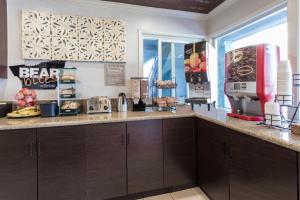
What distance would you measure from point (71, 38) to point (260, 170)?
2.42 m

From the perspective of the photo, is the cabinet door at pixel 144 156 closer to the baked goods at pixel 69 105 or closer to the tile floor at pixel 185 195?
the tile floor at pixel 185 195

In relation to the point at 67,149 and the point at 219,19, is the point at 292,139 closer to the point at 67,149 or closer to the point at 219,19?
the point at 67,149

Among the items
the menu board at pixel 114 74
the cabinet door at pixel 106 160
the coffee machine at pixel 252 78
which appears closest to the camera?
the coffee machine at pixel 252 78

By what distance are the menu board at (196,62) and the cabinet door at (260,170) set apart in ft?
2.79

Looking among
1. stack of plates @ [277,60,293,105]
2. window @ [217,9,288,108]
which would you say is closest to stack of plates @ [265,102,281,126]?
stack of plates @ [277,60,293,105]

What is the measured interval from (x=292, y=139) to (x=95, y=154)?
1610mm

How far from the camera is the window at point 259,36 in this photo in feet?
6.52

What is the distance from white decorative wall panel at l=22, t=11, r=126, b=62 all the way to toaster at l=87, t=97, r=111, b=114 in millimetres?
561

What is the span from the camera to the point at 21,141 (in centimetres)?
170

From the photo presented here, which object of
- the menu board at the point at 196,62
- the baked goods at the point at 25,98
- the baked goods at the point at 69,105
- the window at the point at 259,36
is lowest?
the baked goods at the point at 69,105

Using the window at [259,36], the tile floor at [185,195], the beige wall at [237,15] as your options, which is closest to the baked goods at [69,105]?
the tile floor at [185,195]

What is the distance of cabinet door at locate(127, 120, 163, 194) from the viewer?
79.9 inches

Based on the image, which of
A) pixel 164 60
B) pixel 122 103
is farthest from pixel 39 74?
pixel 164 60

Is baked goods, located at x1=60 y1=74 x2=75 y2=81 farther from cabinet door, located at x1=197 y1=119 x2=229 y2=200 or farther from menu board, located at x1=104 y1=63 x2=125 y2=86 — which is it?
cabinet door, located at x1=197 y1=119 x2=229 y2=200
